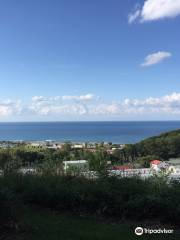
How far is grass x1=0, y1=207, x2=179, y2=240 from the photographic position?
173 inches

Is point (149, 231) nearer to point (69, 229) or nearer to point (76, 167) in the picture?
point (69, 229)

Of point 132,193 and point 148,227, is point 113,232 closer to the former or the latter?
point 148,227

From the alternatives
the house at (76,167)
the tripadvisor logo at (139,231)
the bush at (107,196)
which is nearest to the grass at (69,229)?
the tripadvisor logo at (139,231)

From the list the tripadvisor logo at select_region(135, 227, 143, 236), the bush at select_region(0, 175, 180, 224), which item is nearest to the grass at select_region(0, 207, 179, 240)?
the tripadvisor logo at select_region(135, 227, 143, 236)

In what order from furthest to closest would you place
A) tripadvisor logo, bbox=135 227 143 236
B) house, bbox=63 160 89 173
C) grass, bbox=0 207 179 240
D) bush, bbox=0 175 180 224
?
house, bbox=63 160 89 173 → bush, bbox=0 175 180 224 → tripadvisor logo, bbox=135 227 143 236 → grass, bbox=0 207 179 240

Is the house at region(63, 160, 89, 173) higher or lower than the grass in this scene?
higher

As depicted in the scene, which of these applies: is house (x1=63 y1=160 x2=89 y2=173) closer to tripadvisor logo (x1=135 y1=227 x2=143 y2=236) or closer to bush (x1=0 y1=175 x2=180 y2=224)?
bush (x1=0 y1=175 x2=180 y2=224)

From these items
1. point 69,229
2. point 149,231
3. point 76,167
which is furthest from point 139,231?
point 76,167

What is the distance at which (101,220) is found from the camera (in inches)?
A: 210

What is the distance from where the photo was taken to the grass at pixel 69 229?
14.5ft

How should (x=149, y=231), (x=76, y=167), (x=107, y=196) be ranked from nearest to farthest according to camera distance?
(x=149, y=231) → (x=107, y=196) → (x=76, y=167)

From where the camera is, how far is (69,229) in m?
4.76

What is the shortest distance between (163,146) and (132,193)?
23831 mm

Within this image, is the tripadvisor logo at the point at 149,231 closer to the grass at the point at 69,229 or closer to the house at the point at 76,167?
the grass at the point at 69,229
